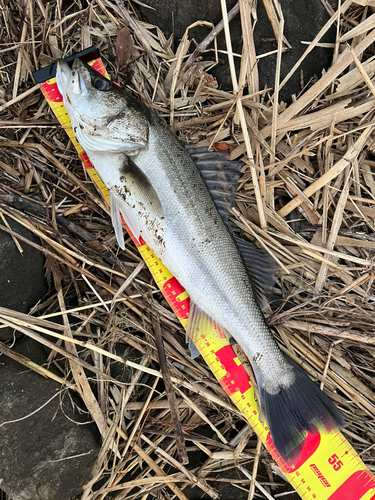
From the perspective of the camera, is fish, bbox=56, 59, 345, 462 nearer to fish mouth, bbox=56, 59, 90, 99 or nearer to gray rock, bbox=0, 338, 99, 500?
fish mouth, bbox=56, 59, 90, 99

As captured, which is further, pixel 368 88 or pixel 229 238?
pixel 368 88

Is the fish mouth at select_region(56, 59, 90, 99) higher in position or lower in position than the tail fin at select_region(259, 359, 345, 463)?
higher

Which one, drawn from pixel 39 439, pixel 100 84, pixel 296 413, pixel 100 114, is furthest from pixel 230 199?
pixel 39 439

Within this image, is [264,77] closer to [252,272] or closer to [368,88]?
[368,88]

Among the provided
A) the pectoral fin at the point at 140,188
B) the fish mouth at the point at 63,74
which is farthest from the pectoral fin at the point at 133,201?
the fish mouth at the point at 63,74

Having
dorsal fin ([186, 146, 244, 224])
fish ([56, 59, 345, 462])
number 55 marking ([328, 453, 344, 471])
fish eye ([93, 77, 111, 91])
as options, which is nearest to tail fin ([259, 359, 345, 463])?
fish ([56, 59, 345, 462])

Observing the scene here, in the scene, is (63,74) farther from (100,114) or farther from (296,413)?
(296,413)

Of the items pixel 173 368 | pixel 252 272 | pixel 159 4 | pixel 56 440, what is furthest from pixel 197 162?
pixel 56 440
